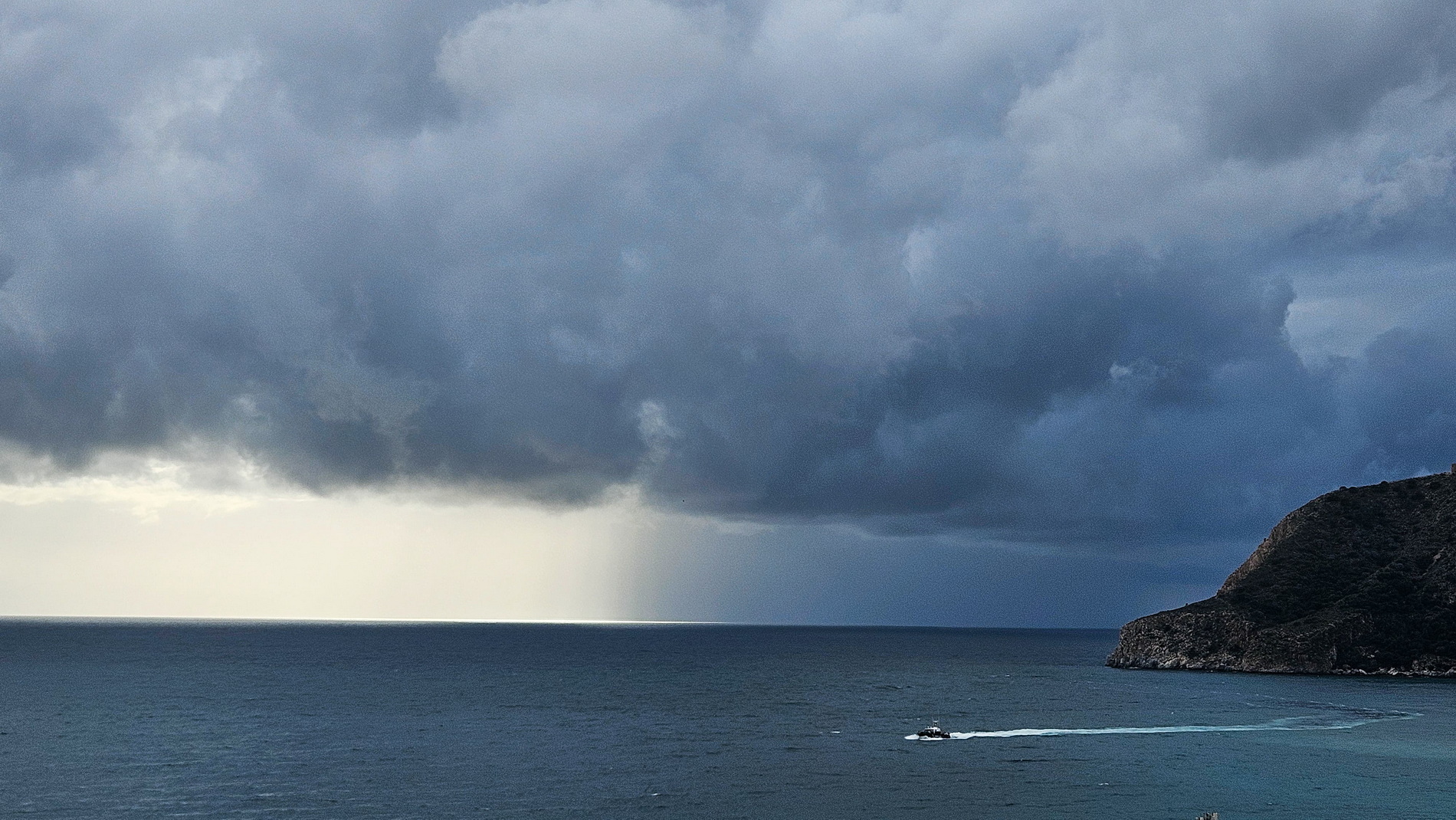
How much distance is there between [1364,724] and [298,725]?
11945 centimetres

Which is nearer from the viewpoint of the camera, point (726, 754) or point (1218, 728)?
point (726, 754)

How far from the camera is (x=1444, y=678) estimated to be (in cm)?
19062

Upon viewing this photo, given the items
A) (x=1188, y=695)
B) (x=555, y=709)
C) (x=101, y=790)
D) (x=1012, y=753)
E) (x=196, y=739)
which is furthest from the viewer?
(x=1188, y=695)

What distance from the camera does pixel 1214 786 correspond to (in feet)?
285

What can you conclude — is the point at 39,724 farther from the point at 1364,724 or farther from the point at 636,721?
the point at 1364,724

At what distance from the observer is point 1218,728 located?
405 ft

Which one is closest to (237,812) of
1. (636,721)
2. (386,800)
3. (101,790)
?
(386,800)

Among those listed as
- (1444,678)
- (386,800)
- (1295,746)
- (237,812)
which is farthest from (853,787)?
(1444,678)

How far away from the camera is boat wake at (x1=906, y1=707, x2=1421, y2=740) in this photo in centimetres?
11894

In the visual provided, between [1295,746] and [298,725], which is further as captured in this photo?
[298,725]

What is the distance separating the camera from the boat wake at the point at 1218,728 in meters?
119

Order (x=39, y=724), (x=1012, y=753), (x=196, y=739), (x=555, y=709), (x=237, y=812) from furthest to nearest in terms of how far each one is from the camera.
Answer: (x=555, y=709)
(x=39, y=724)
(x=196, y=739)
(x=1012, y=753)
(x=237, y=812)

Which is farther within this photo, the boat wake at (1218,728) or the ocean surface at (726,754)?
the boat wake at (1218,728)

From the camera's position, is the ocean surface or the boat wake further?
the boat wake
